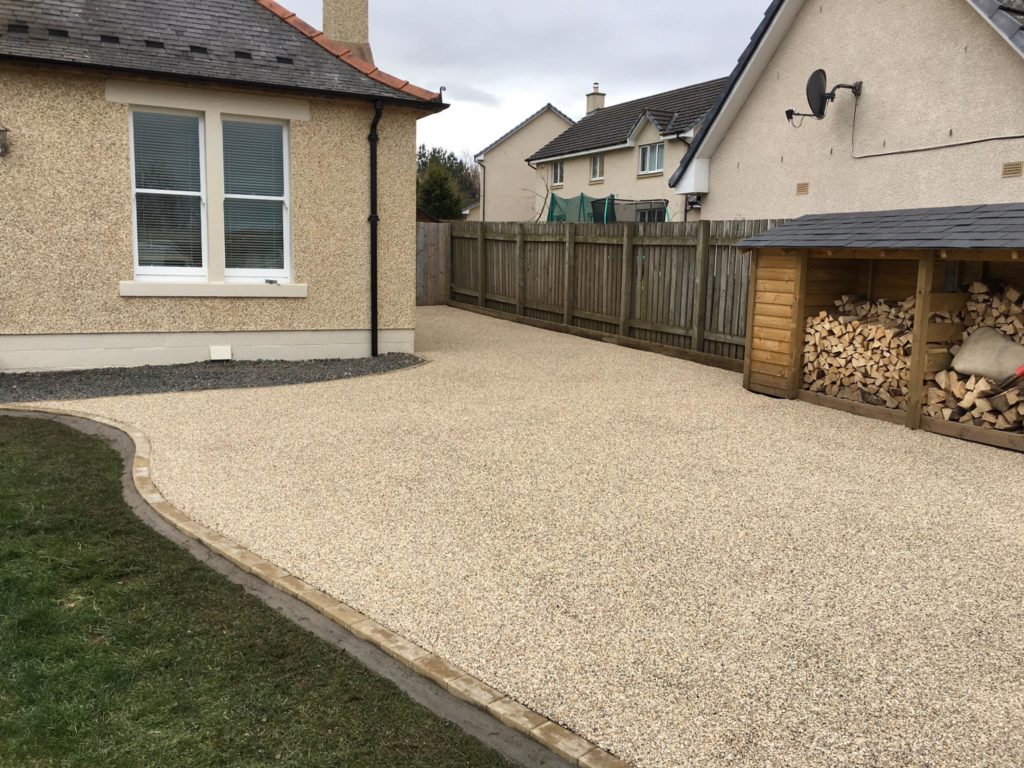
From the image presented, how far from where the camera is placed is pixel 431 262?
67.6 feet

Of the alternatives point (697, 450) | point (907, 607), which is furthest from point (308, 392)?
point (907, 607)

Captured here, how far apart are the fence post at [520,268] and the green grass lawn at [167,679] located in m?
12.8

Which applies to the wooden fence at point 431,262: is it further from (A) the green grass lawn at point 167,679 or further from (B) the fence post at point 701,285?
(A) the green grass lawn at point 167,679

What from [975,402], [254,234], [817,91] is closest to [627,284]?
[817,91]

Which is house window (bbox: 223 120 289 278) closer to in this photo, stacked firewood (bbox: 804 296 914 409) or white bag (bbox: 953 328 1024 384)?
stacked firewood (bbox: 804 296 914 409)

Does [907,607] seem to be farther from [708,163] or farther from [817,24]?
[708,163]

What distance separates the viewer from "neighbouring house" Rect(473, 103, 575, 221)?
1644 inches

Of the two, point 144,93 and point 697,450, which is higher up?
point 144,93

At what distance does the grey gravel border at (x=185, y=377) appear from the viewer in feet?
31.2

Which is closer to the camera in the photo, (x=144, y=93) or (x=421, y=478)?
(x=421, y=478)

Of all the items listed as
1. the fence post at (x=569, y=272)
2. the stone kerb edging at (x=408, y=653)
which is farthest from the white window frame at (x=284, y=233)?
the stone kerb edging at (x=408, y=653)

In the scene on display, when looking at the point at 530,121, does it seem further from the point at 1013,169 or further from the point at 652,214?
the point at 1013,169

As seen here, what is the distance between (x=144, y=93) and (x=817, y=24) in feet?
31.7

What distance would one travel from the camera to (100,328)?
10.7 m
